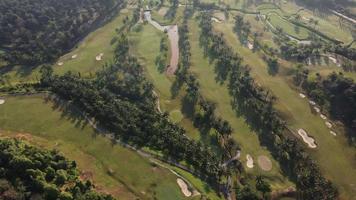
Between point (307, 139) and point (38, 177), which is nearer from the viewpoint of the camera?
point (38, 177)

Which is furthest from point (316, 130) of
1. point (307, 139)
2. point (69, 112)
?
point (69, 112)

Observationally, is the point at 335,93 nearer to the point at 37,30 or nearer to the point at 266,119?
the point at 266,119

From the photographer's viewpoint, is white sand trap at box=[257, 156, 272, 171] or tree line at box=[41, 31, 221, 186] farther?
white sand trap at box=[257, 156, 272, 171]

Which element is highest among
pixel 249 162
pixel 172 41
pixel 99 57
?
pixel 172 41

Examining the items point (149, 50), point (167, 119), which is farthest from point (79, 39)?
point (167, 119)

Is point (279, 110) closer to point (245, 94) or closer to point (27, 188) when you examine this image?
point (245, 94)

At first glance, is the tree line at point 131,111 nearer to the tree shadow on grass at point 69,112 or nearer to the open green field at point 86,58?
the tree shadow on grass at point 69,112

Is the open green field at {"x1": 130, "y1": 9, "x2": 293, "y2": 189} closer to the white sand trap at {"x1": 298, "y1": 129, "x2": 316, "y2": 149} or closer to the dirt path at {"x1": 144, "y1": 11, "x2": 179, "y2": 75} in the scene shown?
the dirt path at {"x1": 144, "y1": 11, "x2": 179, "y2": 75}

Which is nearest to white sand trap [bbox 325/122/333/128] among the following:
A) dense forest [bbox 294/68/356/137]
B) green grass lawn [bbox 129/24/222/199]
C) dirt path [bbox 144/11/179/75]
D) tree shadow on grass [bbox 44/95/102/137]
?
dense forest [bbox 294/68/356/137]
